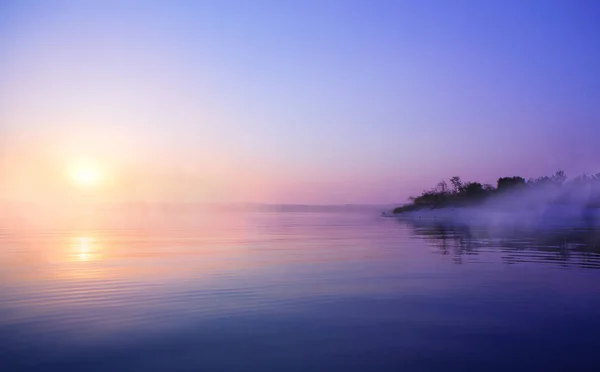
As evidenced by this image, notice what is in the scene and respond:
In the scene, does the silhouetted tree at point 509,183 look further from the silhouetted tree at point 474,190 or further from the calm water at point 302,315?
the calm water at point 302,315

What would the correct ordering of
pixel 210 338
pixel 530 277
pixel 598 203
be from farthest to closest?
pixel 598 203 < pixel 530 277 < pixel 210 338

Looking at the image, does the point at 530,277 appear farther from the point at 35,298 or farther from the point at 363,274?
the point at 35,298

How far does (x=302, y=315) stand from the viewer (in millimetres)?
14281

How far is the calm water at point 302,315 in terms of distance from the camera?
1028cm

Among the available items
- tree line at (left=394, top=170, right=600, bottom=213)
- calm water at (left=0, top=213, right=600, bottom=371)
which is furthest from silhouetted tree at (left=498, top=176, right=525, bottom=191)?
calm water at (left=0, top=213, right=600, bottom=371)

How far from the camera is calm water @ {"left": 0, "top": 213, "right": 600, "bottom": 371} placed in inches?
405

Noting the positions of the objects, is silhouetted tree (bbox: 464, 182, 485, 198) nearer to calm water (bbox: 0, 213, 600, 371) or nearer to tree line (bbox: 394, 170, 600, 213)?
tree line (bbox: 394, 170, 600, 213)

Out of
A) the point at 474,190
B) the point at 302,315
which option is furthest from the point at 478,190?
the point at 302,315

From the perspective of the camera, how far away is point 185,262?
89.2ft

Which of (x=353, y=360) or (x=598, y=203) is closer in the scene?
(x=353, y=360)

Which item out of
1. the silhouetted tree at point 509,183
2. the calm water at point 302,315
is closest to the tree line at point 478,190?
the silhouetted tree at point 509,183

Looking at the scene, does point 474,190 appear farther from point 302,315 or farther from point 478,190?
point 302,315

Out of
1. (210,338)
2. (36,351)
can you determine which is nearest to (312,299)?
(210,338)

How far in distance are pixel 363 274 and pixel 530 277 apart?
677 centimetres
